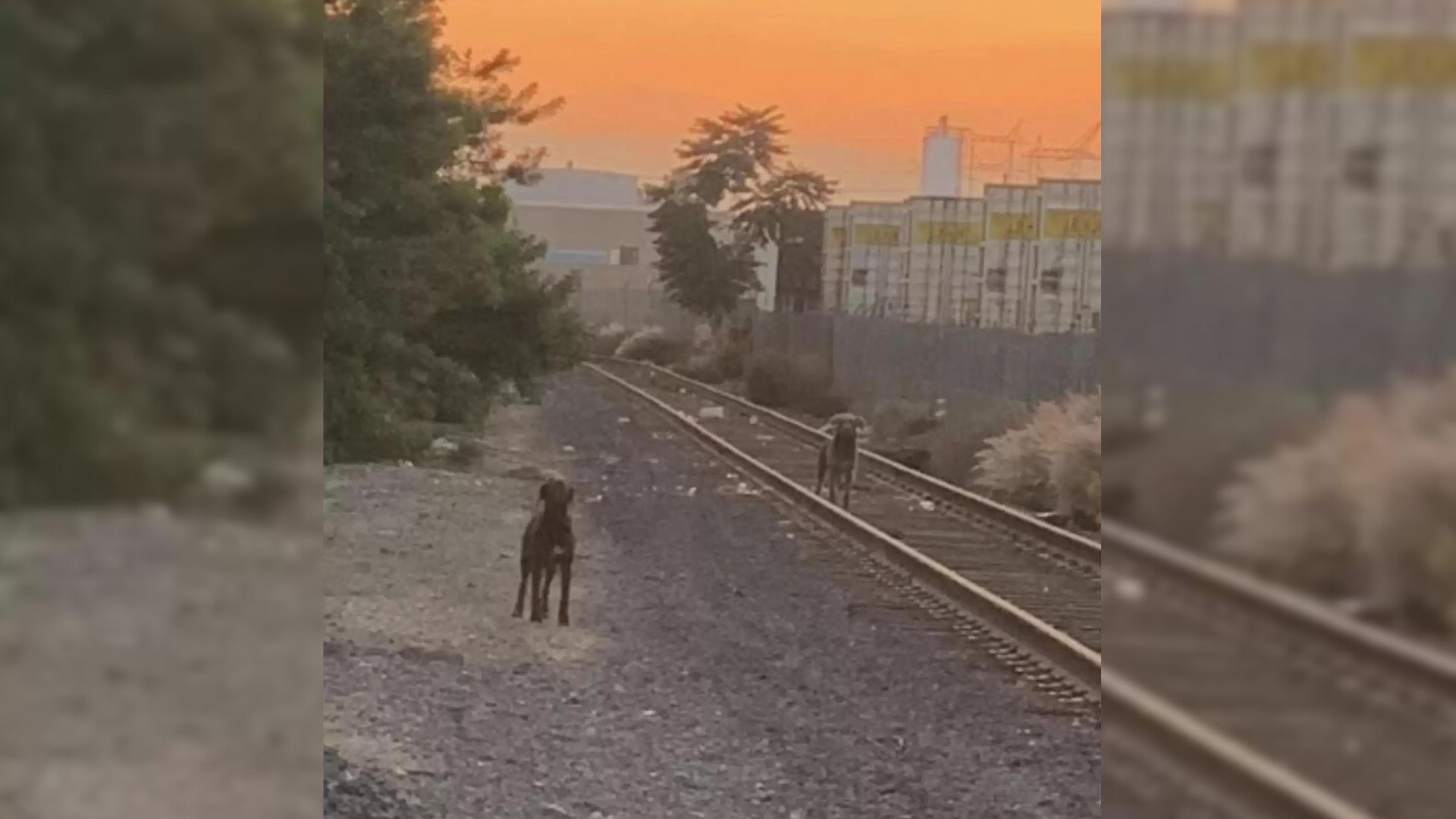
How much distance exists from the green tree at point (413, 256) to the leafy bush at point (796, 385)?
0.21m

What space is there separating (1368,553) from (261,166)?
1353 mm

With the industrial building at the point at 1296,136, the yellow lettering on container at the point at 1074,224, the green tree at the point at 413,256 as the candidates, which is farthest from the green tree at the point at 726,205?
the industrial building at the point at 1296,136

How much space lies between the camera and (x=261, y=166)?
1.90 m

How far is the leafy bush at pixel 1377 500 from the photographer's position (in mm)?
1327

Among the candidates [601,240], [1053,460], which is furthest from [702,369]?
[1053,460]

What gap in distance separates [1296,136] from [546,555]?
857 millimetres

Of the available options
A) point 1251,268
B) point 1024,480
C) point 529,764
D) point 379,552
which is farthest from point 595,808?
point 1251,268

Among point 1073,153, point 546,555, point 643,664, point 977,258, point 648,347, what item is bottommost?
point 643,664

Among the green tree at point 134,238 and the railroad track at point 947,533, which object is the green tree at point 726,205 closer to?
the railroad track at point 947,533

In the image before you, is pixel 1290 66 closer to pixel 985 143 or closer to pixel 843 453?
pixel 985 143

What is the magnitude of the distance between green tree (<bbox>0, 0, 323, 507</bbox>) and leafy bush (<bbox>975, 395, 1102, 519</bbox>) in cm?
92

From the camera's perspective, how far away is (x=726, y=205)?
1631 millimetres

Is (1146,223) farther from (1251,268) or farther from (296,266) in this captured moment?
(296,266)

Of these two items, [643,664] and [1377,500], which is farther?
[643,664]
